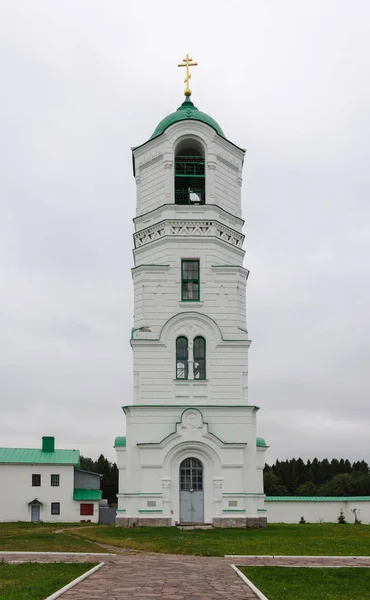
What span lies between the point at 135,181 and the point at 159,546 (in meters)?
18.3

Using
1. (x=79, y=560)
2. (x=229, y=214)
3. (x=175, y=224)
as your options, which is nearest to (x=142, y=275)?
(x=175, y=224)

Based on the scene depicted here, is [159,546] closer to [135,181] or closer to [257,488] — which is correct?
[257,488]

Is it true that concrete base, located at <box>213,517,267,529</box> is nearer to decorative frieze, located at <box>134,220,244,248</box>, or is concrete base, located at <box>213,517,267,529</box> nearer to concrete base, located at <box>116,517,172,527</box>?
concrete base, located at <box>116,517,172,527</box>

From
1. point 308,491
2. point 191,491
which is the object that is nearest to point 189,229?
point 191,491

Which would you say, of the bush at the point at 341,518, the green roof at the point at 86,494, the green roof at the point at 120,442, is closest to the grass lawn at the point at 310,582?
the green roof at the point at 120,442

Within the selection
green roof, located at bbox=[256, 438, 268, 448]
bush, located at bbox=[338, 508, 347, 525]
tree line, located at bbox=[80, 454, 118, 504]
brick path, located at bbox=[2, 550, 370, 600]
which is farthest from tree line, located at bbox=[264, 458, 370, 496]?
brick path, located at bbox=[2, 550, 370, 600]

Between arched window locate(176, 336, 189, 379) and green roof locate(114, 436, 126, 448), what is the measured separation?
331cm

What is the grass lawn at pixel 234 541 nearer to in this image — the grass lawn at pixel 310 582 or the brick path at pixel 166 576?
the brick path at pixel 166 576

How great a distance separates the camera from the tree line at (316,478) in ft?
216

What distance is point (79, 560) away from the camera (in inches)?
601

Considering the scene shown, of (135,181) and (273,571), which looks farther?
(135,181)

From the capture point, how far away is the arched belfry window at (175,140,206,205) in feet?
105

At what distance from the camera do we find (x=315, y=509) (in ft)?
123

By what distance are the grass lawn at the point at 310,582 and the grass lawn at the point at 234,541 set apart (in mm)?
→ 3429
